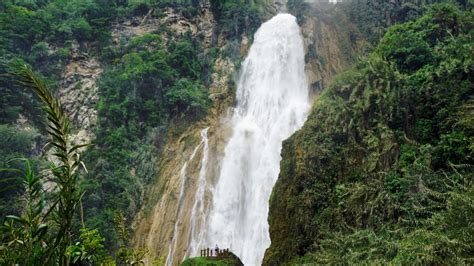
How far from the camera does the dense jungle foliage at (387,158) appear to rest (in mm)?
10484

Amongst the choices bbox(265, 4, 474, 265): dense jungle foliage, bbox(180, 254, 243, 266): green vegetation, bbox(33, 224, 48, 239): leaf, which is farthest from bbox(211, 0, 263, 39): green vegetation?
bbox(33, 224, 48, 239): leaf

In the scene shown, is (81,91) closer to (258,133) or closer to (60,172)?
(258,133)

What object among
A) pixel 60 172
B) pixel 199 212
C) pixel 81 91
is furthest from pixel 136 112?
pixel 60 172

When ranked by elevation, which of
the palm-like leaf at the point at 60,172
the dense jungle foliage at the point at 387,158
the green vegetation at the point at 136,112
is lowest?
the palm-like leaf at the point at 60,172

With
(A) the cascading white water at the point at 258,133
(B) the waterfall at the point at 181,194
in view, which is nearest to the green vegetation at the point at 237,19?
(A) the cascading white water at the point at 258,133

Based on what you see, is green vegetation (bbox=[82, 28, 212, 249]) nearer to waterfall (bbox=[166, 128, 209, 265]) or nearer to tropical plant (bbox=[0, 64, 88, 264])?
waterfall (bbox=[166, 128, 209, 265])

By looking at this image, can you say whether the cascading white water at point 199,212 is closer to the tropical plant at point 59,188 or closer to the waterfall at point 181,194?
the waterfall at point 181,194

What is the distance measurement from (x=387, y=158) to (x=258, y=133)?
1278 cm

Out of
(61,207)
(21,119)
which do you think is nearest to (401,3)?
(21,119)

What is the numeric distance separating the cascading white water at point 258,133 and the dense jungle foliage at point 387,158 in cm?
583

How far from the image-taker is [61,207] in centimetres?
259

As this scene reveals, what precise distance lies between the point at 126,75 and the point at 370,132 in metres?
18.1

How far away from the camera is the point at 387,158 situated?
43.2 ft

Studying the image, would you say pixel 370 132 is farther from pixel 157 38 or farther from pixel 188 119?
pixel 157 38
